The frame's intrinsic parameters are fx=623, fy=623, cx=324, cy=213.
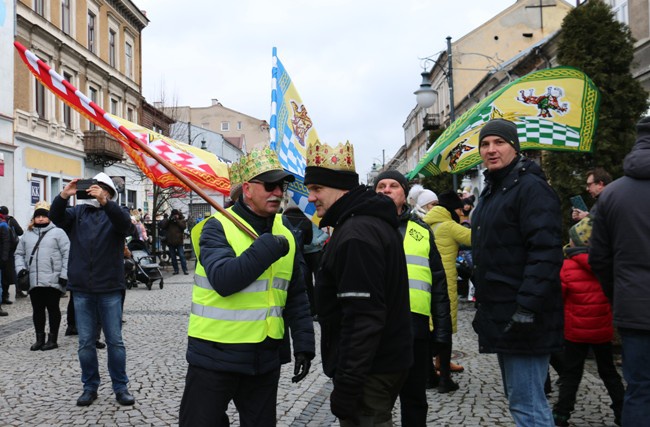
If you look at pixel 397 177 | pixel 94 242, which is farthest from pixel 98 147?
pixel 397 177

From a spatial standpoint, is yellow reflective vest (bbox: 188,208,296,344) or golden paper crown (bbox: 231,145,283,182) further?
golden paper crown (bbox: 231,145,283,182)

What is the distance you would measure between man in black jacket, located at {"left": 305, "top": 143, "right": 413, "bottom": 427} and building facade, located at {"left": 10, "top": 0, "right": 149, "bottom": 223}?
70.5 ft

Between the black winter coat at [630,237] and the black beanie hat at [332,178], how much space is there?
4.93 ft

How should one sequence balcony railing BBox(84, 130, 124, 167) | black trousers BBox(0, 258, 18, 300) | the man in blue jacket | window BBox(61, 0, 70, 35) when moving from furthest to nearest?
balcony railing BBox(84, 130, 124, 167) → window BBox(61, 0, 70, 35) → black trousers BBox(0, 258, 18, 300) → the man in blue jacket

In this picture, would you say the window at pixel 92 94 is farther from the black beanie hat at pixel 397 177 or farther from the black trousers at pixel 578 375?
the black trousers at pixel 578 375

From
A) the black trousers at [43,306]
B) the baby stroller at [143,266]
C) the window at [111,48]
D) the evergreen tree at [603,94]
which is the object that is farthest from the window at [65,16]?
the evergreen tree at [603,94]

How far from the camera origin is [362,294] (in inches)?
102

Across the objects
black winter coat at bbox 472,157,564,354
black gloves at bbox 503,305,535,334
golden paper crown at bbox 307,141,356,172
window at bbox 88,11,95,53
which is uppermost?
window at bbox 88,11,95,53

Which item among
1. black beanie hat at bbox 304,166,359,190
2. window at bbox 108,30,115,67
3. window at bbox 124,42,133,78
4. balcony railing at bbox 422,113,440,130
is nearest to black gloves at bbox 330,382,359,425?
black beanie hat at bbox 304,166,359,190

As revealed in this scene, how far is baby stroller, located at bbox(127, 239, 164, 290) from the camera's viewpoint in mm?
14219

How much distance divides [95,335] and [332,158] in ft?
11.0

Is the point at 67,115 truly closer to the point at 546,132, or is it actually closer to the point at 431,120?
the point at 546,132

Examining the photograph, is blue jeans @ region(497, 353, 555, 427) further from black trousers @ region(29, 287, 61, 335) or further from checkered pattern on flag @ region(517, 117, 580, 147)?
black trousers @ region(29, 287, 61, 335)

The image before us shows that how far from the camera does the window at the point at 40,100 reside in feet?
82.3
